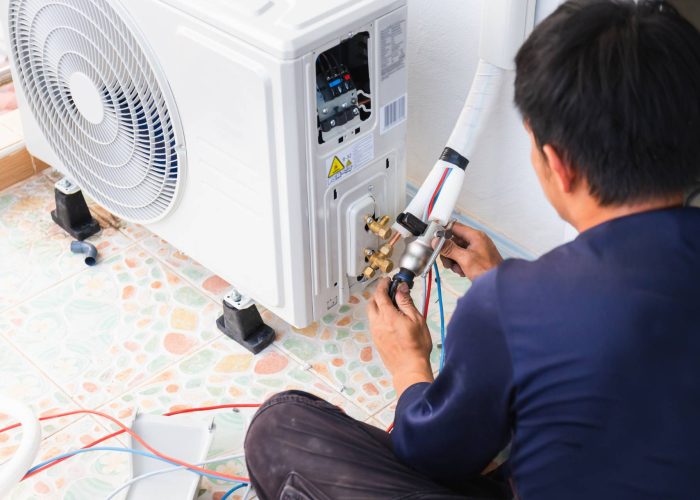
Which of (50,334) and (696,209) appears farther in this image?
(50,334)

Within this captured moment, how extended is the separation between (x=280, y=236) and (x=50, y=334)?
540 millimetres

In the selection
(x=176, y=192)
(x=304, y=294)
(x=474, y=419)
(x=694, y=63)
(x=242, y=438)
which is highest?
(x=694, y=63)

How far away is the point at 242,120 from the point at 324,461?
47cm

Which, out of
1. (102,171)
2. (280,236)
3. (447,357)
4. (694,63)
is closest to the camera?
(694,63)

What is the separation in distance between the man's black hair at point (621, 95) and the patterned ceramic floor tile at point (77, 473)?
2.97 ft

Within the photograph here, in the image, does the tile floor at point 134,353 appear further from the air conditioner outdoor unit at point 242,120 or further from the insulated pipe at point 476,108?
the insulated pipe at point 476,108

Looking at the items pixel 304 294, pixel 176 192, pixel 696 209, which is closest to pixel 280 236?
pixel 304 294

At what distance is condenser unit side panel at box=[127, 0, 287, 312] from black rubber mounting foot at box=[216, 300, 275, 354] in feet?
0.21

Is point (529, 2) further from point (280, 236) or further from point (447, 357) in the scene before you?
point (447, 357)

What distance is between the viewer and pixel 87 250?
1.75 meters

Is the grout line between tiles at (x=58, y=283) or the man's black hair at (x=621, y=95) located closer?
the man's black hair at (x=621, y=95)

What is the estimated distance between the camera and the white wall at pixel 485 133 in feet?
5.08

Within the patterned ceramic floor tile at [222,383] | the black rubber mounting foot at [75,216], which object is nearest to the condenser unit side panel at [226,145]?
the patterned ceramic floor tile at [222,383]

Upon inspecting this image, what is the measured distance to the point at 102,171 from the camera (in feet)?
5.11
